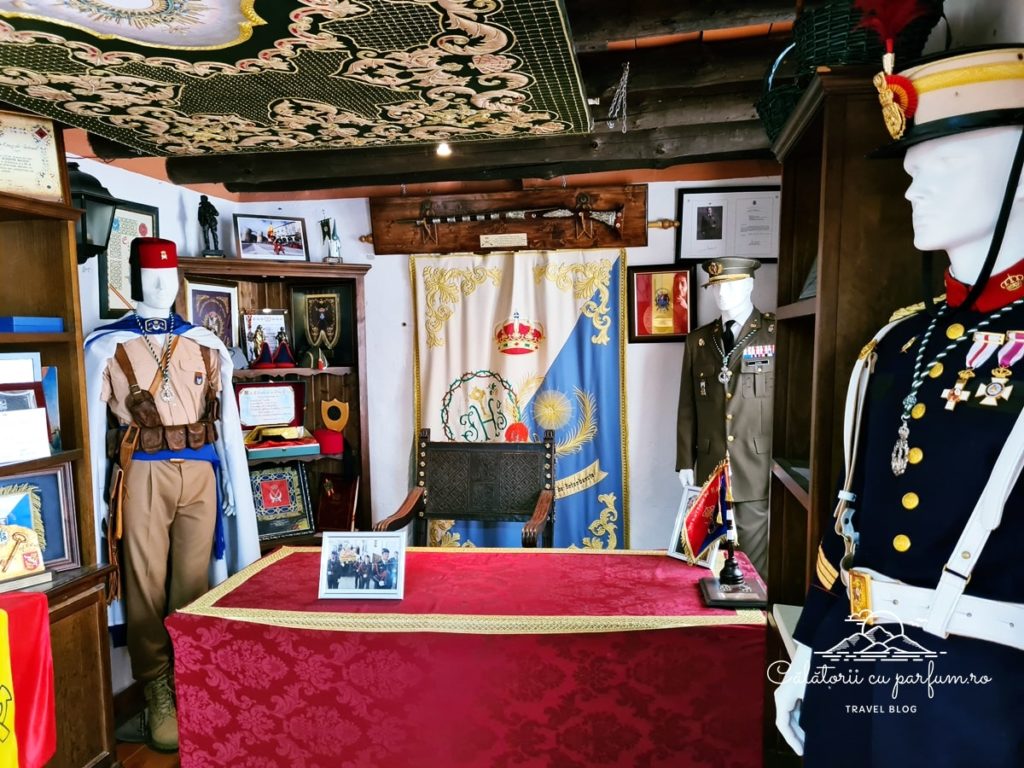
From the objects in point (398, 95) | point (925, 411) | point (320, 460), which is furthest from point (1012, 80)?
point (320, 460)

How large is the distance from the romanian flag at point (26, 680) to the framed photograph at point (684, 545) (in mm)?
1756

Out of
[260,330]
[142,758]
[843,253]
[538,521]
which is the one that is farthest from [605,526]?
[843,253]

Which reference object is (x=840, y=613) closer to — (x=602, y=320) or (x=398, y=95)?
(x=398, y=95)

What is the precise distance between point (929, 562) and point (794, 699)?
1.09ft

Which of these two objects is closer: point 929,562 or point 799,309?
point 929,562

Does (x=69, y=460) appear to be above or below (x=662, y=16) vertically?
below

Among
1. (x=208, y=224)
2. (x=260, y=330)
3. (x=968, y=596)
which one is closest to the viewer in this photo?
(x=968, y=596)

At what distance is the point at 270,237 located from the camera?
3402mm

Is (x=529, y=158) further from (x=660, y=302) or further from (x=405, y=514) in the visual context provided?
(x=405, y=514)

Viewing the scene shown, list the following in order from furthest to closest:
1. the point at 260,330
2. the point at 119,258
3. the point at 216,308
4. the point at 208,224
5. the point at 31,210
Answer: the point at 260,330
the point at 216,308
the point at 208,224
the point at 119,258
the point at 31,210

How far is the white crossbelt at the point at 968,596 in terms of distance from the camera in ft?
2.33

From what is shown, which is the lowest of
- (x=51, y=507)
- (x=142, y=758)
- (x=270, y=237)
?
(x=142, y=758)

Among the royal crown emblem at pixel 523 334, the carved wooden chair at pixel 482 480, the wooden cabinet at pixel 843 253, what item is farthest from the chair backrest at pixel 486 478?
the wooden cabinet at pixel 843 253

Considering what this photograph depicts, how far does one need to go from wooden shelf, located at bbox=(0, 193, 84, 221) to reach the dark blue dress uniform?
84.5 inches
